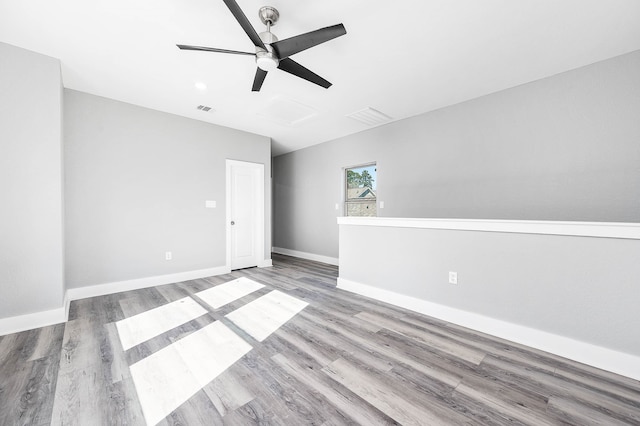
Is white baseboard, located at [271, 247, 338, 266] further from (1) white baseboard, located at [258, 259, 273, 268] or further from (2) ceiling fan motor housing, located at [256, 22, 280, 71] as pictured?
(2) ceiling fan motor housing, located at [256, 22, 280, 71]

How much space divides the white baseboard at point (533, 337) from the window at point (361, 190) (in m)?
2.22

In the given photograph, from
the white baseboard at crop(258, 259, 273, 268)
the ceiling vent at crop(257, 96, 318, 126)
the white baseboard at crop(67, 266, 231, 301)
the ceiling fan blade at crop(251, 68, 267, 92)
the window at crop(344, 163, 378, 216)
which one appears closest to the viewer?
the ceiling fan blade at crop(251, 68, 267, 92)

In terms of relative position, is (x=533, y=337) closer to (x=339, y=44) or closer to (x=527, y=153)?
(x=527, y=153)

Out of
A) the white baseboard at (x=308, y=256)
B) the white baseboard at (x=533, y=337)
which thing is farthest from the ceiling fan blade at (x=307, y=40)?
the white baseboard at (x=308, y=256)

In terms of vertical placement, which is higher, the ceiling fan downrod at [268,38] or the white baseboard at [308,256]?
the ceiling fan downrod at [268,38]

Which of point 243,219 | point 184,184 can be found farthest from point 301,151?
point 184,184

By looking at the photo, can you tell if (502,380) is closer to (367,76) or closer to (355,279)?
(355,279)

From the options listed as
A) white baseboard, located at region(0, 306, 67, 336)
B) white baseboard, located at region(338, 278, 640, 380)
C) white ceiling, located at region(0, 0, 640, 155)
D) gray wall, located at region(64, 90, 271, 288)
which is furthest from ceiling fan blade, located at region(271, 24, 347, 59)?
white baseboard, located at region(0, 306, 67, 336)

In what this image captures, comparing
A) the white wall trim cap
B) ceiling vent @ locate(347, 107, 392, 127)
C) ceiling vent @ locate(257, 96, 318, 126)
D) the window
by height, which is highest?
ceiling vent @ locate(257, 96, 318, 126)

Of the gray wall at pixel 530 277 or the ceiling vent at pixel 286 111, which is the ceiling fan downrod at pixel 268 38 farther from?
the gray wall at pixel 530 277

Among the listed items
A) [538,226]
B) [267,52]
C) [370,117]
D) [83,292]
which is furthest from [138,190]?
[538,226]

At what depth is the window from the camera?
5004 mm

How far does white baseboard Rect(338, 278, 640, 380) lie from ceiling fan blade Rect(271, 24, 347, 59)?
9.15ft

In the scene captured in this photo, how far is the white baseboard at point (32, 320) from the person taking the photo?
2.39m
